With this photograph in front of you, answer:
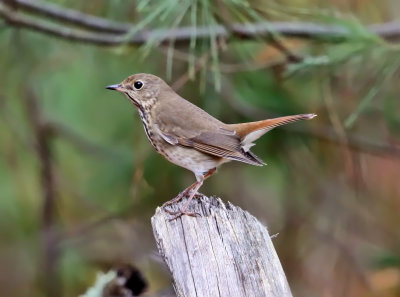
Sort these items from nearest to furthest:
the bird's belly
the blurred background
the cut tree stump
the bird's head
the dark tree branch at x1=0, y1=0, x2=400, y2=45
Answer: the cut tree stump < the bird's belly < the bird's head < the dark tree branch at x1=0, y1=0, x2=400, y2=45 < the blurred background

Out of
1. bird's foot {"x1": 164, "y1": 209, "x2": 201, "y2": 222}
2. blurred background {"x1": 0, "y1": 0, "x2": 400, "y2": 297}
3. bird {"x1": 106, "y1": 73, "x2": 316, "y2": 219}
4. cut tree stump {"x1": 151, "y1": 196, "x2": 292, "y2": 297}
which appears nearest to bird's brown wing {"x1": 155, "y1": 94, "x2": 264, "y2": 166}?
bird {"x1": 106, "y1": 73, "x2": 316, "y2": 219}

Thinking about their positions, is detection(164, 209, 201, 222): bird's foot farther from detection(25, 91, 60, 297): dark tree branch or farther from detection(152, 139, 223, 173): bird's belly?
detection(25, 91, 60, 297): dark tree branch

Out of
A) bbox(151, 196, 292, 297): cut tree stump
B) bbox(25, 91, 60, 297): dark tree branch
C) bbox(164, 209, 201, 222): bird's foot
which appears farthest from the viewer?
bbox(25, 91, 60, 297): dark tree branch

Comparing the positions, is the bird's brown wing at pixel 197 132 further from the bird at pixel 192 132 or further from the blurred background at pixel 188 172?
the blurred background at pixel 188 172

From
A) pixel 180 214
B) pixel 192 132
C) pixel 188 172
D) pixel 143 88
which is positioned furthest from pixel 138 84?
pixel 188 172

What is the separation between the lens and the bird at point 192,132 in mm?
3922

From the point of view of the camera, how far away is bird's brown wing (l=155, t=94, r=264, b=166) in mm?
3912

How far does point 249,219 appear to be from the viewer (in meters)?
2.99

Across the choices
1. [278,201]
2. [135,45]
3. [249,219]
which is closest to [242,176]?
[278,201]

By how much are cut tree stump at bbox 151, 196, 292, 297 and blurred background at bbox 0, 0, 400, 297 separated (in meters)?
1.83

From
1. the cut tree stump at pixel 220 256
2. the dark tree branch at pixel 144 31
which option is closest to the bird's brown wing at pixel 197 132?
the dark tree branch at pixel 144 31

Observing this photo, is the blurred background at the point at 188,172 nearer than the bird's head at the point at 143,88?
No

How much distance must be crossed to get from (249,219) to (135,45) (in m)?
2.21

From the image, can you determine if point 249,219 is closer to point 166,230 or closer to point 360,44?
point 166,230
